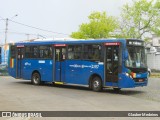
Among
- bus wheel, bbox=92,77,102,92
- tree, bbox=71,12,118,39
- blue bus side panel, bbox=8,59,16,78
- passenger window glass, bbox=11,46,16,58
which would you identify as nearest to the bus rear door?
bus wheel, bbox=92,77,102,92

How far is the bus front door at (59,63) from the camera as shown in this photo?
995 inches

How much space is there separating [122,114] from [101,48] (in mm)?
9267

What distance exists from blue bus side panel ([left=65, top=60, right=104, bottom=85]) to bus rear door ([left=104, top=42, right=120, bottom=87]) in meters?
0.42

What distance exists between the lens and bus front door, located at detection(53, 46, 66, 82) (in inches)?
995

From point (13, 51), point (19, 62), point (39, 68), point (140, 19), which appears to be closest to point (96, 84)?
point (39, 68)

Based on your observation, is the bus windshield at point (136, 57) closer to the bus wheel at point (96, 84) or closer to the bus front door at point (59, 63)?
the bus wheel at point (96, 84)

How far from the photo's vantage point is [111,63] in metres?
22.2

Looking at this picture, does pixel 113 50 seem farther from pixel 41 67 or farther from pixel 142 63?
pixel 41 67

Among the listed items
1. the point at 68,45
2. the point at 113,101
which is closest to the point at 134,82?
the point at 113,101

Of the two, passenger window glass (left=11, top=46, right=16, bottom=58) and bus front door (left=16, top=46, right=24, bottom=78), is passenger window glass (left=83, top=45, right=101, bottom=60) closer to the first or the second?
bus front door (left=16, top=46, right=24, bottom=78)

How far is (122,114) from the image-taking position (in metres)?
13.8

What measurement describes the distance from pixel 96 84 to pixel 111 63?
5.32 ft

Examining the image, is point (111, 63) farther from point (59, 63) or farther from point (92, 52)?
point (59, 63)

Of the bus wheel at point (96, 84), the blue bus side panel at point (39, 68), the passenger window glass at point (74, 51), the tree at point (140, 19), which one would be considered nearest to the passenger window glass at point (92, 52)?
the passenger window glass at point (74, 51)
